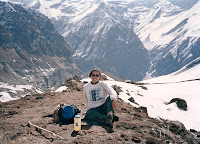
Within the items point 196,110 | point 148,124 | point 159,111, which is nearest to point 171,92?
point 196,110

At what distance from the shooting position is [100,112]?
12141mm

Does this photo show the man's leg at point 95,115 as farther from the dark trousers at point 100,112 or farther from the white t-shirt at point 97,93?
the white t-shirt at point 97,93

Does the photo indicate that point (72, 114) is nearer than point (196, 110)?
Yes

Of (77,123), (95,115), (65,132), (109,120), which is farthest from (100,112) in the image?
A: (65,132)

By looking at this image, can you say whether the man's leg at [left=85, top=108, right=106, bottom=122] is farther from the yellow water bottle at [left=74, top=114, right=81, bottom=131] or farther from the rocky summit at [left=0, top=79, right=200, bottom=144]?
the yellow water bottle at [left=74, top=114, right=81, bottom=131]

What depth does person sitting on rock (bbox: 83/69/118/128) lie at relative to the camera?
38.4ft

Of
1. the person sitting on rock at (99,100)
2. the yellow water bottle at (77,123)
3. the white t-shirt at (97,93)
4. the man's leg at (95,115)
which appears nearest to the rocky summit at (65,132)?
the yellow water bottle at (77,123)

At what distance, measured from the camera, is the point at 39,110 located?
15375 millimetres

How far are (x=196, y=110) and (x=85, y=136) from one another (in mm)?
25459

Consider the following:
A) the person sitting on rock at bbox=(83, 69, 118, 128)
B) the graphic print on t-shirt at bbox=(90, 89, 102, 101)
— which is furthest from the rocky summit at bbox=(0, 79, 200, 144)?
the graphic print on t-shirt at bbox=(90, 89, 102, 101)

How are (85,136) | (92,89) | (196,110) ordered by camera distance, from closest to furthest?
(85,136) < (92,89) < (196,110)

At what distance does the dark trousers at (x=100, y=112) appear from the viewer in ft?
38.4

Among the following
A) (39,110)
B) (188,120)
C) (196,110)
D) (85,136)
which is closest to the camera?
(85,136)

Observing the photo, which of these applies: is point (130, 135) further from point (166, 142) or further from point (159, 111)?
point (159, 111)
